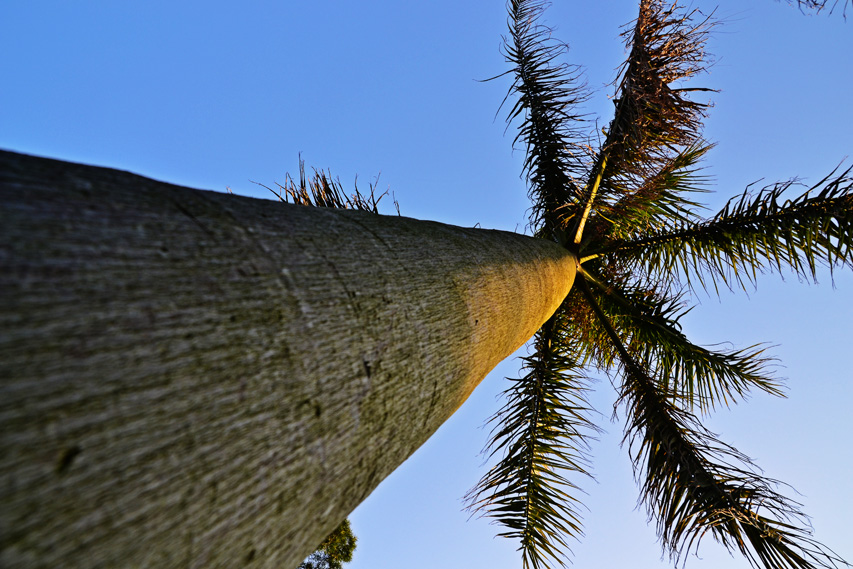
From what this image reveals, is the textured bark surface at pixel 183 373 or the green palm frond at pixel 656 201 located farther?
the green palm frond at pixel 656 201

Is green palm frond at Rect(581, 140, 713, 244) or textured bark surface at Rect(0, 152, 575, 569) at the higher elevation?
green palm frond at Rect(581, 140, 713, 244)

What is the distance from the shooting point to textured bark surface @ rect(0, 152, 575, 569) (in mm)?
716

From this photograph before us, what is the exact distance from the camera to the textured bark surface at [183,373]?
28.2 inches

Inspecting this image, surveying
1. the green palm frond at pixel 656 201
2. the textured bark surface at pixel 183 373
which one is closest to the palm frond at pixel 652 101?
the green palm frond at pixel 656 201

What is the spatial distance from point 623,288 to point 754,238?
5.62ft

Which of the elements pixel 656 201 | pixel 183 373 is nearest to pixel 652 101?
pixel 656 201

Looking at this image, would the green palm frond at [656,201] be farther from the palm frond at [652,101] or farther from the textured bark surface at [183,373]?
the textured bark surface at [183,373]

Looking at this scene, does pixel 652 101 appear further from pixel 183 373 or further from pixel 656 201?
pixel 183 373

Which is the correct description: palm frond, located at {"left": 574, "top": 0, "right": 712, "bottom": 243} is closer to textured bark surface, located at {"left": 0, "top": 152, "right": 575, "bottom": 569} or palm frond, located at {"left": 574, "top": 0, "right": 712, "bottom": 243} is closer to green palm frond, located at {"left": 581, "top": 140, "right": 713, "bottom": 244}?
green palm frond, located at {"left": 581, "top": 140, "right": 713, "bottom": 244}

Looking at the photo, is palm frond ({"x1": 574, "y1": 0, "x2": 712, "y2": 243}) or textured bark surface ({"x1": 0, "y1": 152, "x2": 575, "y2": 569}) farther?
palm frond ({"x1": 574, "y1": 0, "x2": 712, "y2": 243})

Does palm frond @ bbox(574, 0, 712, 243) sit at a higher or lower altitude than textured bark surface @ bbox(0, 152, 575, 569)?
higher

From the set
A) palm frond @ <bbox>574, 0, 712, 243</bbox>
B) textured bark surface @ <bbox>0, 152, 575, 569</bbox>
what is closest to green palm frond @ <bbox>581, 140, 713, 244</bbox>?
palm frond @ <bbox>574, 0, 712, 243</bbox>

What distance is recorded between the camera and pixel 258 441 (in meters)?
0.98

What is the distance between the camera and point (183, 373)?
896 millimetres
